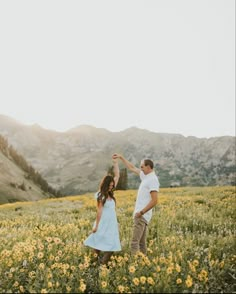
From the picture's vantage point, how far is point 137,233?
30.2 ft

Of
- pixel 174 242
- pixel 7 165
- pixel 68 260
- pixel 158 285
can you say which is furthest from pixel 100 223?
pixel 7 165

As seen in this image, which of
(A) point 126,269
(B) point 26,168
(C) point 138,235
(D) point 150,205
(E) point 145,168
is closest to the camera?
(A) point 126,269

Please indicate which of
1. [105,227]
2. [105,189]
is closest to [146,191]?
[105,189]

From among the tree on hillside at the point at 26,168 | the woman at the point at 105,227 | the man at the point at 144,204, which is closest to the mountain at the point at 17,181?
the tree on hillside at the point at 26,168

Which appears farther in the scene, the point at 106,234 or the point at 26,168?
the point at 26,168

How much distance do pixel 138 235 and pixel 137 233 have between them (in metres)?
0.05

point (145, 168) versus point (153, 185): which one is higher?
point (145, 168)

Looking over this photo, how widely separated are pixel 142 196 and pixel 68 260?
232 cm

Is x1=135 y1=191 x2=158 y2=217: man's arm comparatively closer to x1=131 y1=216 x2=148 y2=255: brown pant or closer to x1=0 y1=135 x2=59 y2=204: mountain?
x1=131 y1=216 x2=148 y2=255: brown pant

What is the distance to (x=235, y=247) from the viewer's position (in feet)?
31.2

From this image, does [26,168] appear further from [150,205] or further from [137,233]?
[150,205]

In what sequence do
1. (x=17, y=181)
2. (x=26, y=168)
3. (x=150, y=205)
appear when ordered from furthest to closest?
(x=26, y=168)
(x=17, y=181)
(x=150, y=205)

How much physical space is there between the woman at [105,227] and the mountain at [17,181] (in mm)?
86643

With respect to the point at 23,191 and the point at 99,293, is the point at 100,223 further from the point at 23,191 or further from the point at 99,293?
the point at 23,191
